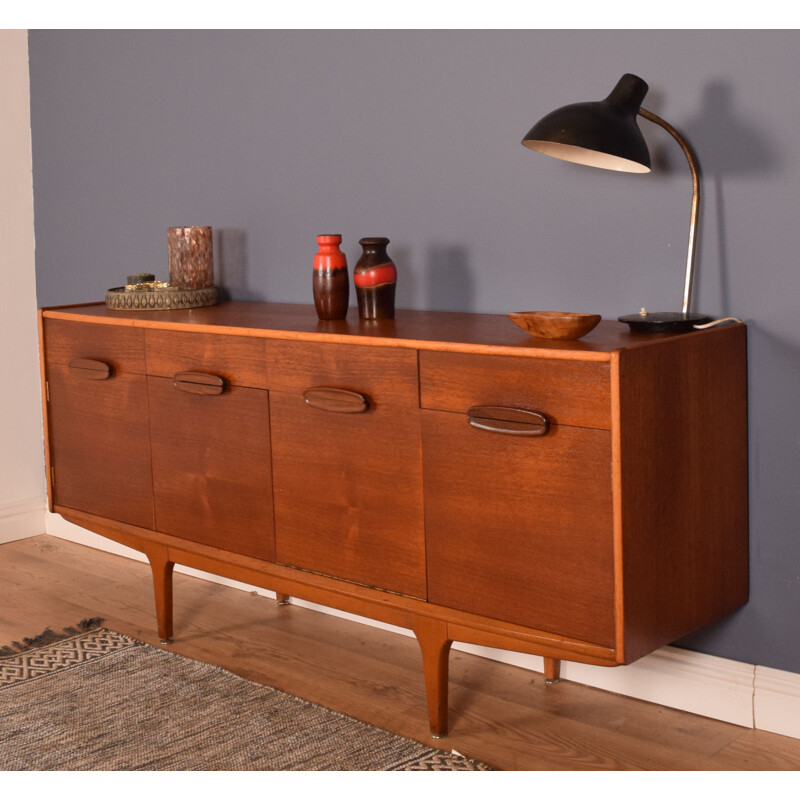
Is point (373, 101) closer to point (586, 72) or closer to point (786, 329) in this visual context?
point (586, 72)

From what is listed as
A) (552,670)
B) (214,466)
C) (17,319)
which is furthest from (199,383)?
(17,319)

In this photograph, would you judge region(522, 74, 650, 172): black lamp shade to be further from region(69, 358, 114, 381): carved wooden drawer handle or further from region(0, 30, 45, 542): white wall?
region(0, 30, 45, 542): white wall

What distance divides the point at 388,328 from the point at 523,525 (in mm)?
559

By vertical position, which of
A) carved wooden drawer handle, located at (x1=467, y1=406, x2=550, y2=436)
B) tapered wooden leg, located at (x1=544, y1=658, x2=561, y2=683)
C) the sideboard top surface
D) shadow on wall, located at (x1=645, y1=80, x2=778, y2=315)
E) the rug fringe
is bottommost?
the rug fringe

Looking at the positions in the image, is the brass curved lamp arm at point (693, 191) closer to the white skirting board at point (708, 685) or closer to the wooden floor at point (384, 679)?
the white skirting board at point (708, 685)

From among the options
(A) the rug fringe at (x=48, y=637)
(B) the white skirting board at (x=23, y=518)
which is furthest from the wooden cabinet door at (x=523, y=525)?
(B) the white skirting board at (x=23, y=518)

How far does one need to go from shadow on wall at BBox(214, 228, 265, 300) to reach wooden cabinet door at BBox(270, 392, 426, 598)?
0.83 m

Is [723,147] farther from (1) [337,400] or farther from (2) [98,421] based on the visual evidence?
(2) [98,421]

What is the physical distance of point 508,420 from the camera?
199cm

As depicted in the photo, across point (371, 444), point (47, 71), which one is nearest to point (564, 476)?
point (371, 444)

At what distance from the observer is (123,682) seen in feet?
8.43

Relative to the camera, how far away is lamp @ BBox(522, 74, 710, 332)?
2.03 m

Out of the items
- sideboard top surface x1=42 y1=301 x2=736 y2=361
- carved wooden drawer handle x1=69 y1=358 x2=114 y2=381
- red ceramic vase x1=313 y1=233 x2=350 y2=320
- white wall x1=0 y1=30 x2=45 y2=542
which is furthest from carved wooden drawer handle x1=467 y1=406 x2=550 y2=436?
white wall x1=0 y1=30 x2=45 y2=542
